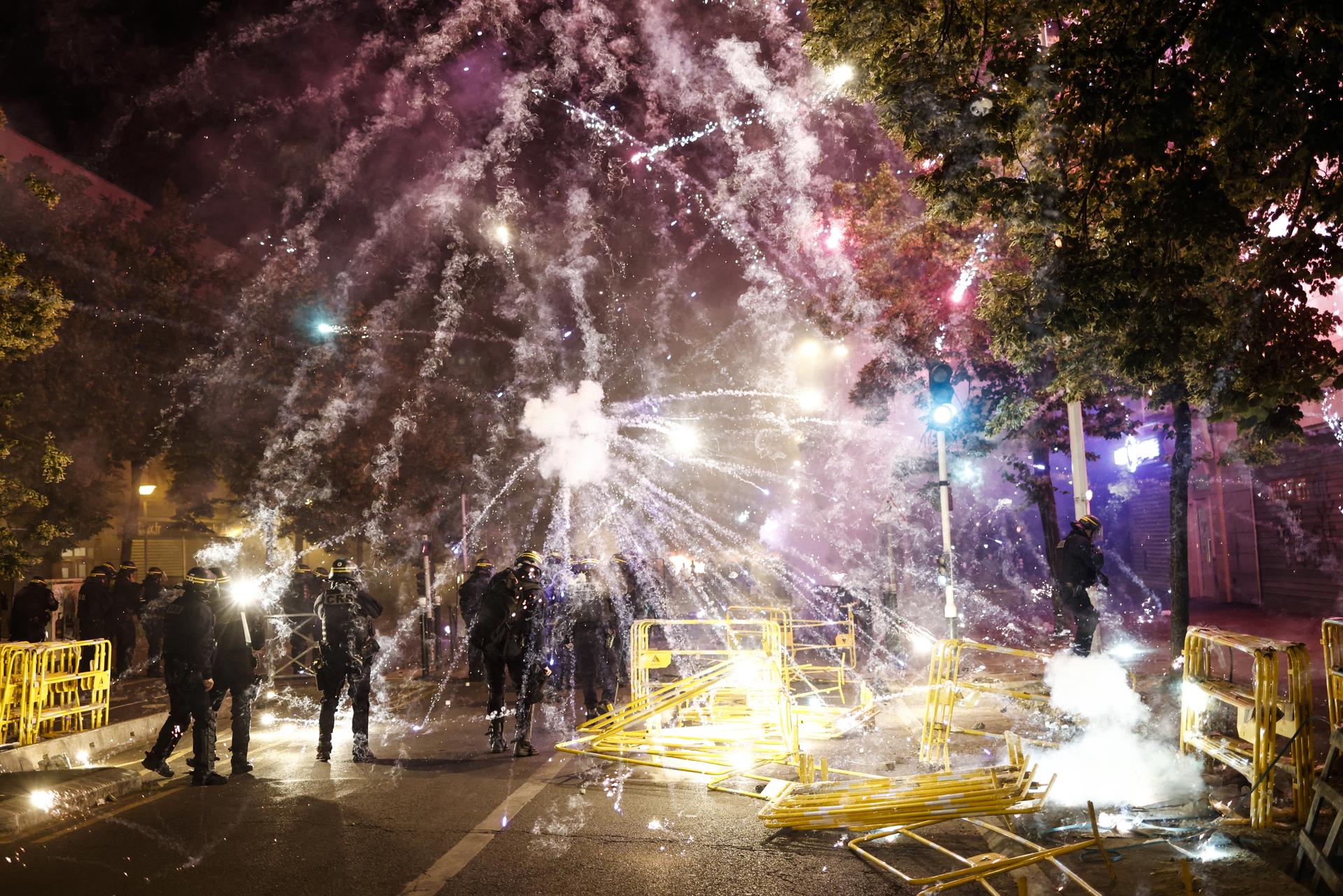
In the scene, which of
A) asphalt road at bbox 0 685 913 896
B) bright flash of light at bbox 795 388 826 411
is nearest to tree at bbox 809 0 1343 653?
asphalt road at bbox 0 685 913 896

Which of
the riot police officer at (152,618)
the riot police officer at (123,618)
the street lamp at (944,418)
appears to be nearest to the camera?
the street lamp at (944,418)

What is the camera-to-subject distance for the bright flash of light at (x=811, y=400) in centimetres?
5072

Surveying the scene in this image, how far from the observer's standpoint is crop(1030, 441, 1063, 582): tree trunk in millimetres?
15609

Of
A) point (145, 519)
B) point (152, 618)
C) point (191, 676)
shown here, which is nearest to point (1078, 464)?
point (191, 676)

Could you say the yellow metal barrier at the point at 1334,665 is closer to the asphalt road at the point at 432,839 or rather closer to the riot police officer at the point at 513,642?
the asphalt road at the point at 432,839

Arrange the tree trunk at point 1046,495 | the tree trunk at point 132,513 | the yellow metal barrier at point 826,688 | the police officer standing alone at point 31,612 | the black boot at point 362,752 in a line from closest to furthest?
the black boot at point 362,752
the yellow metal barrier at point 826,688
the police officer standing alone at point 31,612
the tree trunk at point 1046,495
the tree trunk at point 132,513

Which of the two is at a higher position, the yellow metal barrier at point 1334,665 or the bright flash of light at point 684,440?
the bright flash of light at point 684,440

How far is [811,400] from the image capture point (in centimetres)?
5188

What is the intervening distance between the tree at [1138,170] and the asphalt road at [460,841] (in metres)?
4.38

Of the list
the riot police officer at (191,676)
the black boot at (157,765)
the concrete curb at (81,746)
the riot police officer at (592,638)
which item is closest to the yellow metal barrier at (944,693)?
the riot police officer at (592,638)

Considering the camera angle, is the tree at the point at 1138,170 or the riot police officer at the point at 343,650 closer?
the tree at the point at 1138,170

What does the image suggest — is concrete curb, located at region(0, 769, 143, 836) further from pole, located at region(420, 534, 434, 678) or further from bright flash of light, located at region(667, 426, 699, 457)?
bright flash of light, located at region(667, 426, 699, 457)

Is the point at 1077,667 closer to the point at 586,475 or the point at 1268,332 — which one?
the point at 1268,332

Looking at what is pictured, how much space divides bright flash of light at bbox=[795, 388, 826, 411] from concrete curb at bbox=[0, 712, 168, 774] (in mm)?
42830
